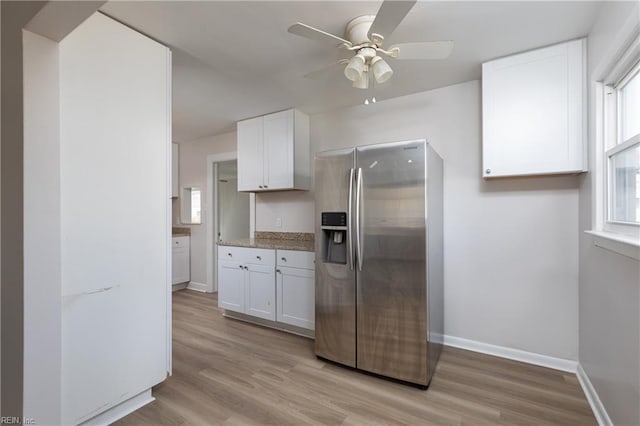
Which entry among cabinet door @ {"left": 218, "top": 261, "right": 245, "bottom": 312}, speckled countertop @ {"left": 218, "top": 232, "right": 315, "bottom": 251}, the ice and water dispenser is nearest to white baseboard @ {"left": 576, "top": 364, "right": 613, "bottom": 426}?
the ice and water dispenser

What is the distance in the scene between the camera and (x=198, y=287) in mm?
4699

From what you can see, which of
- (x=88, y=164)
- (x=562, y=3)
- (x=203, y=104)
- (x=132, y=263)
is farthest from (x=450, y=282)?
(x=203, y=104)

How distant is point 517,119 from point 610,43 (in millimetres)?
660

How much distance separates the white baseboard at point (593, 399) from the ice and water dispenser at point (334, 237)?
1770 millimetres

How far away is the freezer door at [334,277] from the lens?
7.45ft

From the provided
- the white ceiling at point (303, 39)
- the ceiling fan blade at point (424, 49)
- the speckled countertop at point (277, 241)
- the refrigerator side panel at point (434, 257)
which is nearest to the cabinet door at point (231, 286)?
the speckled countertop at point (277, 241)

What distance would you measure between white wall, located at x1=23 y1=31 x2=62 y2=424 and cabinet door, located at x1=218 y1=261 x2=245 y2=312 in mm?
1994

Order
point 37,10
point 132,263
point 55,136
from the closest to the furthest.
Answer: point 37,10, point 55,136, point 132,263

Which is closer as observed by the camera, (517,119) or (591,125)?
(591,125)

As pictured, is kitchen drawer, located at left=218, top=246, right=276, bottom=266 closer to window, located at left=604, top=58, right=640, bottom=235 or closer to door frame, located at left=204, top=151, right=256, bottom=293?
door frame, located at left=204, top=151, right=256, bottom=293

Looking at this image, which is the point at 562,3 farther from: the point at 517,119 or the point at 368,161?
the point at 368,161

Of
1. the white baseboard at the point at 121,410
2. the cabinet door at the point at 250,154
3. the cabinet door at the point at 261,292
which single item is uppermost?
the cabinet door at the point at 250,154

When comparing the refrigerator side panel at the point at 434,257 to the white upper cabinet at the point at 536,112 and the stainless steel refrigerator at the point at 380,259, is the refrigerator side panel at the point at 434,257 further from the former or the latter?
the white upper cabinet at the point at 536,112

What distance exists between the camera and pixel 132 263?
180cm
